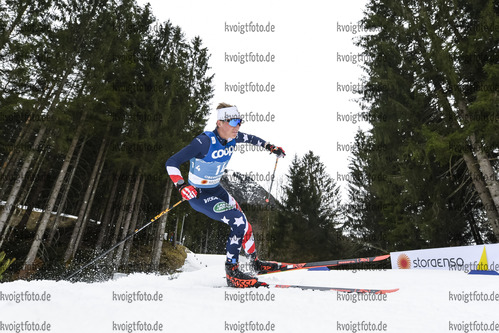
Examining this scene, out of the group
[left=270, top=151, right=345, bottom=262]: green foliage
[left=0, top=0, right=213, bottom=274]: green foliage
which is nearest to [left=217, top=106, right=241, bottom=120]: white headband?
[left=0, top=0, right=213, bottom=274]: green foliage

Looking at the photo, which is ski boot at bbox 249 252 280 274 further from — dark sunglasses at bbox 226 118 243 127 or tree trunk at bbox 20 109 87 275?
tree trunk at bbox 20 109 87 275

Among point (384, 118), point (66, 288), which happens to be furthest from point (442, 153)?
point (66, 288)

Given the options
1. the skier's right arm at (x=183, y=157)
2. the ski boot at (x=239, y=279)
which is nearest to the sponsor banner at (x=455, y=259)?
the ski boot at (x=239, y=279)

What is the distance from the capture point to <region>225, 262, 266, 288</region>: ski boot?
3705 mm

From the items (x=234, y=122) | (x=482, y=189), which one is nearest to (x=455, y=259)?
(x=482, y=189)

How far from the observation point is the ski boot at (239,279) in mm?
3705

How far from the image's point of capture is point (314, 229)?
23375mm

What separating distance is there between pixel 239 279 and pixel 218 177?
4.88 ft

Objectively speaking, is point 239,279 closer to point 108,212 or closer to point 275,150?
point 275,150

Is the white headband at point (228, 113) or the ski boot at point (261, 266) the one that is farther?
the ski boot at point (261, 266)

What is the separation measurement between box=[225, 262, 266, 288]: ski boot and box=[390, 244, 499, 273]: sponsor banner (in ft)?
19.7

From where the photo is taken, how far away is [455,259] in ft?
23.6

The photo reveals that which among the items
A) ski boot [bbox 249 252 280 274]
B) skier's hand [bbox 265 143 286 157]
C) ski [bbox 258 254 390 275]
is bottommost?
ski boot [bbox 249 252 280 274]

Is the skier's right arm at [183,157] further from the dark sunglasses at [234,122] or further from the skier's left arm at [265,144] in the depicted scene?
the skier's left arm at [265,144]
